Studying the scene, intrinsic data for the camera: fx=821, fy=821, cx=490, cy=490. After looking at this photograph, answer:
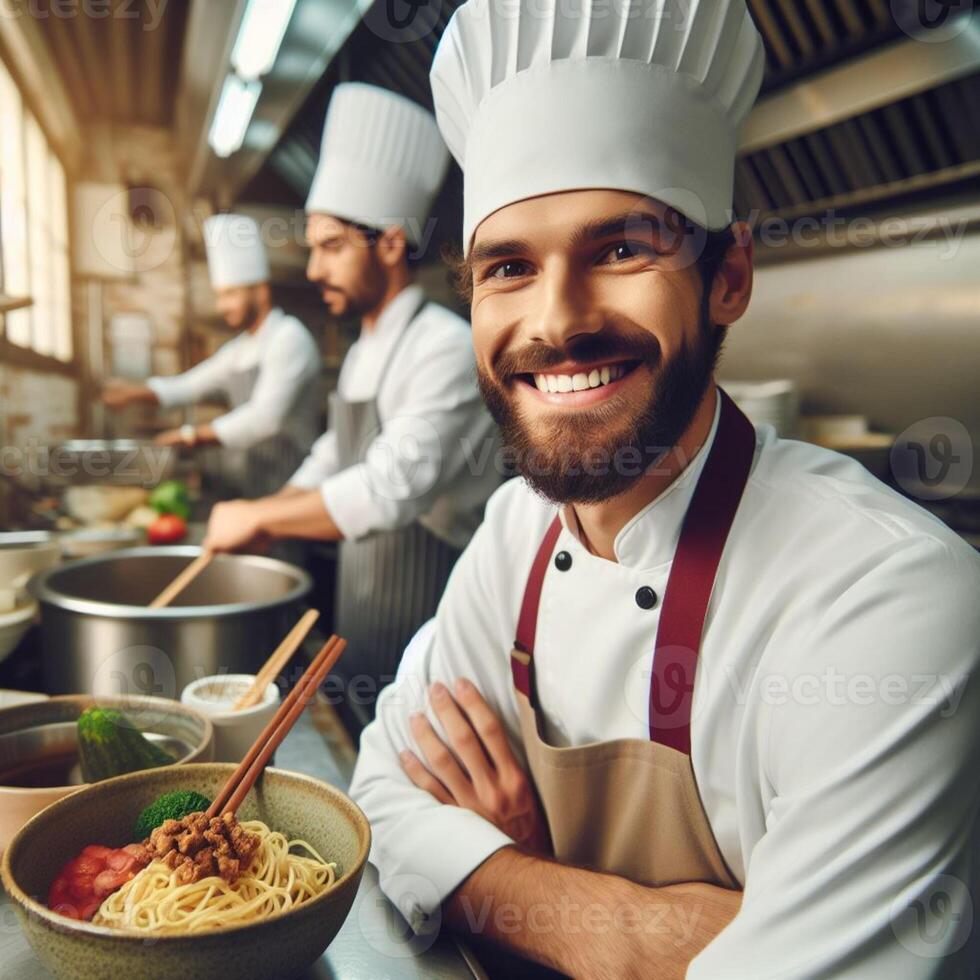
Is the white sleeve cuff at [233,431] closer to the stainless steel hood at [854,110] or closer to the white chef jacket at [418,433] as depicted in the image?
the white chef jacket at [418,433]

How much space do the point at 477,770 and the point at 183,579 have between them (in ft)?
3.05

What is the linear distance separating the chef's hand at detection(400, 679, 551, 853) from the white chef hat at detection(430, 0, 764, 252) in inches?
30.1

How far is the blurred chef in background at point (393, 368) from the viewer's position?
2572 millimetres

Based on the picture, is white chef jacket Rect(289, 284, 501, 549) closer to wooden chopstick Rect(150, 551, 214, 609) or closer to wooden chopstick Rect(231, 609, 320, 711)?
wooden chopstick Rect(150, 551, 214, 609)

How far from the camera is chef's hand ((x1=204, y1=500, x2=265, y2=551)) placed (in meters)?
1.97

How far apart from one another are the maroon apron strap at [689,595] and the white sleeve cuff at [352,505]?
1336mm

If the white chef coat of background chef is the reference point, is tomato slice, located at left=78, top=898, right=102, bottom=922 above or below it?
below

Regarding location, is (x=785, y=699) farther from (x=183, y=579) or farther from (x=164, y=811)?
(x=183, y=579)

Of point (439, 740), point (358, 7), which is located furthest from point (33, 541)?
point (358, 7)

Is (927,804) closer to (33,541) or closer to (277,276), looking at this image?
(33,541)

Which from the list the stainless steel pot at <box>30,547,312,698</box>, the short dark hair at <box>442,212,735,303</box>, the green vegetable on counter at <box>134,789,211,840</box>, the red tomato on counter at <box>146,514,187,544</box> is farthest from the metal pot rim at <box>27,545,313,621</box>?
the red tomato on counter at <box>146,514,187,544</box>

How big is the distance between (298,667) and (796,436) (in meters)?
1.95

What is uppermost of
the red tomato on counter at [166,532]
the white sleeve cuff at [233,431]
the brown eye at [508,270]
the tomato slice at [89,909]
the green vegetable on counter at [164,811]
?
the brown eye at [508,270]

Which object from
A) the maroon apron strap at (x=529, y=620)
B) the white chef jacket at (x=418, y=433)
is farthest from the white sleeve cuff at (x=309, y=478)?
the maroon apron strap at (x=529, y=620)
